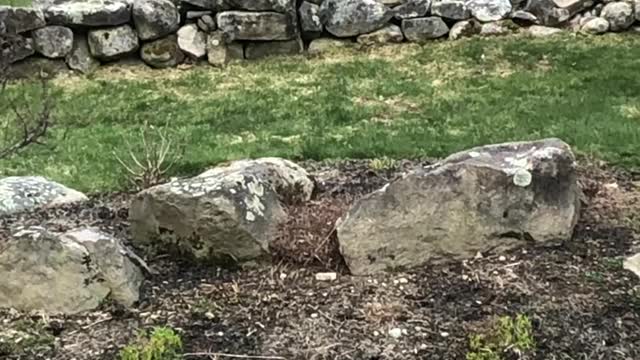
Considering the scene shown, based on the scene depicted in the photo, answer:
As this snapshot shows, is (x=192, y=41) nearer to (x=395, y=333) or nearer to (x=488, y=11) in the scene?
(x=488, y=11)

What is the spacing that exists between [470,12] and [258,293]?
22.7 feet

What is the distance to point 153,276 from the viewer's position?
13.4 feet

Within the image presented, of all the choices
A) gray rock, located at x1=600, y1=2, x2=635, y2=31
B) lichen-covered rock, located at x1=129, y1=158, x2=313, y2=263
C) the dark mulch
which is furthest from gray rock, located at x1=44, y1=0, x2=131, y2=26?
the dark mulch

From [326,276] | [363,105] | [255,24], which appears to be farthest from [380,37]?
[326,276]

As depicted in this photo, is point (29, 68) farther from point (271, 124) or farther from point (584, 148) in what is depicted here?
point (584, 148)

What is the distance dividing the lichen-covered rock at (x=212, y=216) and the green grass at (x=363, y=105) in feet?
5.99

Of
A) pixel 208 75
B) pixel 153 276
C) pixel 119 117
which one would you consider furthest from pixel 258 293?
pixel 208 75

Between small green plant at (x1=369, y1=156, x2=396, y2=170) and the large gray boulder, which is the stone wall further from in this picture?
the large gray boulder

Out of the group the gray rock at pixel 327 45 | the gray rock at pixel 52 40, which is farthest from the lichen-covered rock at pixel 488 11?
the gray rock at pixel 52 40

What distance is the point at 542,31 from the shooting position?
10.2 meters

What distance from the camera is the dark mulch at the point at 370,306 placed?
3549mm

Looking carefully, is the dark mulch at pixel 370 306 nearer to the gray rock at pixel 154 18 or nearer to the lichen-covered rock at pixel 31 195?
the lichen-covered rock at pixel 31 195

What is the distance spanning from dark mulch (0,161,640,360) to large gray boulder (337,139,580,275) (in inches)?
2.7

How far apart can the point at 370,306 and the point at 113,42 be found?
6.68 metres
